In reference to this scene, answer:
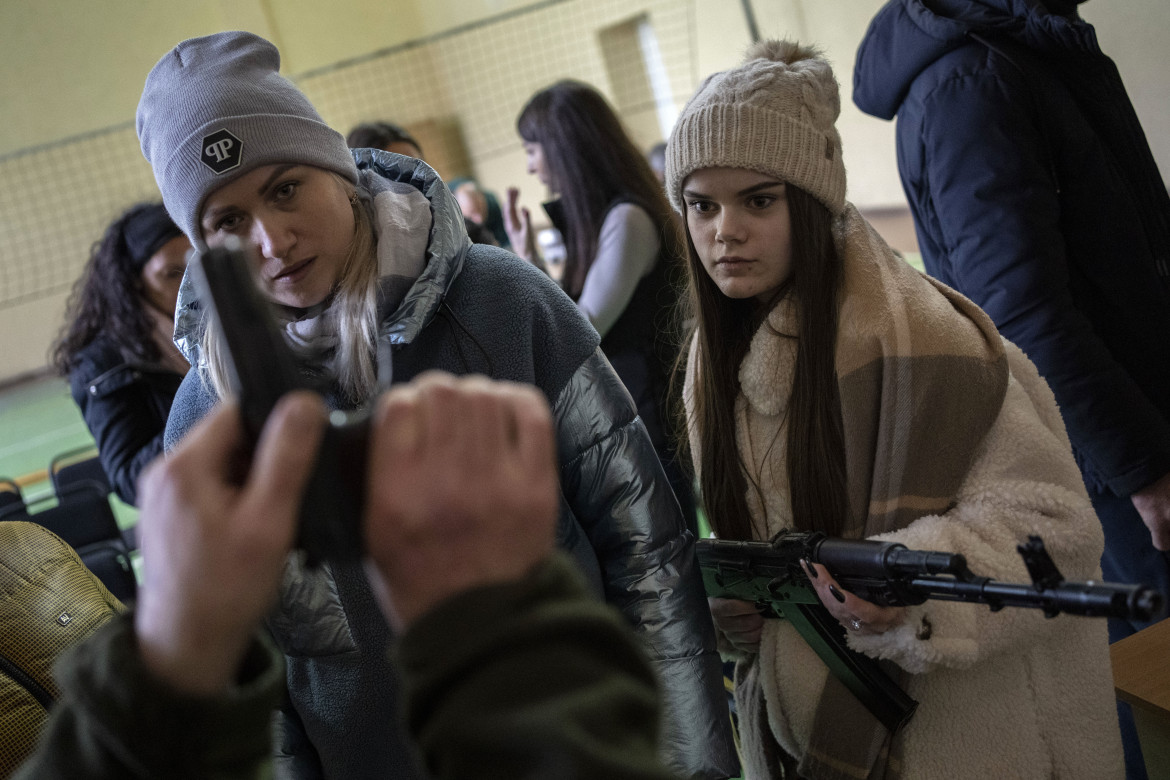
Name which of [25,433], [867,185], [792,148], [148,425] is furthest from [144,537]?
[25,433]

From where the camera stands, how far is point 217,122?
1.34 metres

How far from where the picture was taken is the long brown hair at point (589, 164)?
293 cm

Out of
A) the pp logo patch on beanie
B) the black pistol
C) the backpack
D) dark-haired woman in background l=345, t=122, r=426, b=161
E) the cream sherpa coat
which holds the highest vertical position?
the pp logo patch on beanie

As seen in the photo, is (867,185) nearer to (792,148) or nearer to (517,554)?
(792,148)

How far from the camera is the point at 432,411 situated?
0.50 m

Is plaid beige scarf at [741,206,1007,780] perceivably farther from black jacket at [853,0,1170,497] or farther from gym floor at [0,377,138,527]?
gym floor at [0,377,138,527]

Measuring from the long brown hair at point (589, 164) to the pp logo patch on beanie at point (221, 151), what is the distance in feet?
5.49

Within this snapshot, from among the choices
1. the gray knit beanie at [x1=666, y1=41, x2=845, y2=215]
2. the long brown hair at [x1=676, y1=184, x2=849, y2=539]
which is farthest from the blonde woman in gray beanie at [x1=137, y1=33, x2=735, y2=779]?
the gray knit beanie at [x1=666, y1=41, x2=845, y2=215]

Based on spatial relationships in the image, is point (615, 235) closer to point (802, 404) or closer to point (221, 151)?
point (802, 404)

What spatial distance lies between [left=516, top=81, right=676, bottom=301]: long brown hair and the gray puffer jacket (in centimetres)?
153

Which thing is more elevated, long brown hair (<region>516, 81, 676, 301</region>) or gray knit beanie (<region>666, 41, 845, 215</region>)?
gray knit beanie (<region>666, 41, 845, 215</region>)

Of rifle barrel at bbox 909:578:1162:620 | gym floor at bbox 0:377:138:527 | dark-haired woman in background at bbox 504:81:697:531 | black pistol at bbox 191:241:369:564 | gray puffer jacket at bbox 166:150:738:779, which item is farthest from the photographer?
gym floor at bbox 0:377:138:527

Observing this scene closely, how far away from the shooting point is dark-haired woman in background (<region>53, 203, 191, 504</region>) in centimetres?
274

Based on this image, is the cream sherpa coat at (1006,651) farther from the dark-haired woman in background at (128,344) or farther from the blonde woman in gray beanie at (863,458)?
the dark-haired woman in background at (128,344)
